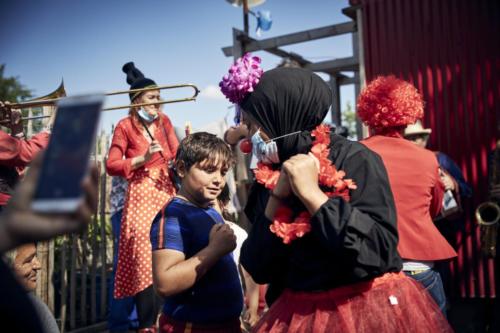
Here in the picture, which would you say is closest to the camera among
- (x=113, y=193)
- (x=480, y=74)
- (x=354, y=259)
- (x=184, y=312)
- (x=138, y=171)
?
(x=354, y=259)

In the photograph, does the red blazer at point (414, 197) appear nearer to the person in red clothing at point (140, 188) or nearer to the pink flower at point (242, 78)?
the pink flower at point (242, 78)

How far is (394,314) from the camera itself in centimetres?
196

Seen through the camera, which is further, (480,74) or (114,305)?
(480,74)

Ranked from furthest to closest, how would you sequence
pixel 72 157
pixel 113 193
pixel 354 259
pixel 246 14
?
pixel 246 14
pixel 113 193
pixel 354 259
pixel 72 157

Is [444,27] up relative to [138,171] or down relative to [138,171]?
up

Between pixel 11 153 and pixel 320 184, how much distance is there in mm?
2242

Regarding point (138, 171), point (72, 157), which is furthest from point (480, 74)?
point (72, 157)

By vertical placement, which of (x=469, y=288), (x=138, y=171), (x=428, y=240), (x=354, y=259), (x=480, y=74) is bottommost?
(x=469, y=288)

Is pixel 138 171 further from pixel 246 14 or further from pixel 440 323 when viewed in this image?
pixel 246 14

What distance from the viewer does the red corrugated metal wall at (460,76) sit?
19.1ft

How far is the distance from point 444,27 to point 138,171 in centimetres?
401

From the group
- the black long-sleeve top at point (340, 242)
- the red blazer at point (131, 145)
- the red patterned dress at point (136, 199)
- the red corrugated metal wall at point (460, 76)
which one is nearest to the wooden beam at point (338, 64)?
the red corrugated metal wall at point (460, 76)

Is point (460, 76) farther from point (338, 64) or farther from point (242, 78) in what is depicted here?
point (242, 78)


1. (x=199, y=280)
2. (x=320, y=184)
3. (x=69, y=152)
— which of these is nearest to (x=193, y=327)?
(x=199, y=280)
